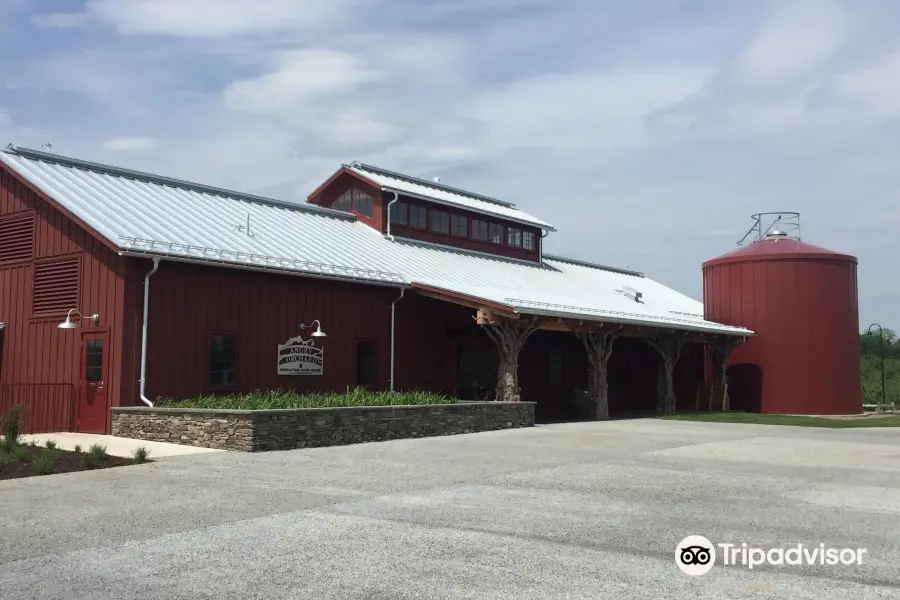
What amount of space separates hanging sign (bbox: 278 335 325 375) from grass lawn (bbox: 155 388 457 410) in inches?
27.9

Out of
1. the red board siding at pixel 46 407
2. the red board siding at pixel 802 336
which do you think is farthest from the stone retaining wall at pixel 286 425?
the red board siding at pixel 802 336

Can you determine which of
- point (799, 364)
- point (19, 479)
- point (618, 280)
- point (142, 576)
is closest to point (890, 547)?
point (142, 576)

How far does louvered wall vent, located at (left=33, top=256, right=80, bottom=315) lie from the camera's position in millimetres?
18234

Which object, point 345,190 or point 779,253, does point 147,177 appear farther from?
point 779,253

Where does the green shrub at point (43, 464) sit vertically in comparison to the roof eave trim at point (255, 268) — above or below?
below

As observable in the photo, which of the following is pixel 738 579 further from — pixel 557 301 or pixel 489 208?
pixel 489 208

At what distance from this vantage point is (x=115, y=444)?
1523cm

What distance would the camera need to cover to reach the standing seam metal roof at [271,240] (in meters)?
18.2

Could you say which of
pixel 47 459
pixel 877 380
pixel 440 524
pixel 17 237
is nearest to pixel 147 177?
pixel 17 237

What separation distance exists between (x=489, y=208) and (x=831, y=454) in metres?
18.0

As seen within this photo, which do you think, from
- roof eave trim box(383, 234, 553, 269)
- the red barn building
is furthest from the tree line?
roof eave trim box(383, 234, 553, 269)

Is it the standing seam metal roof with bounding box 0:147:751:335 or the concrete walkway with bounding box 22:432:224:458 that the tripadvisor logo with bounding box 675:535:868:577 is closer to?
the concrete walkway with bounding box 22:432:224:458

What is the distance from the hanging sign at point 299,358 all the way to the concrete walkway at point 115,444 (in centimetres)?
420

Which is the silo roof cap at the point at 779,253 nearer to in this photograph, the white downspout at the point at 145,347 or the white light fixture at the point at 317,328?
the white light fixture at the point at 317,328
